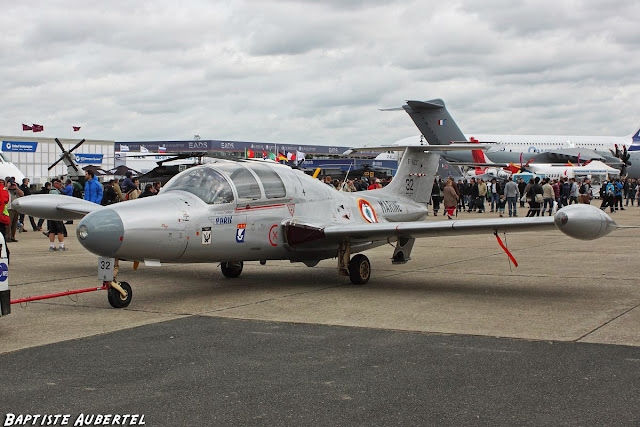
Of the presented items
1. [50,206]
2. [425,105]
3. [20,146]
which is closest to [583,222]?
[50,206]

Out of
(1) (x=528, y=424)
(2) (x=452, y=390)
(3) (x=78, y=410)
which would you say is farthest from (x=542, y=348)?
(3) (x=78, y=410)

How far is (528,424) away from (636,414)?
82 cm

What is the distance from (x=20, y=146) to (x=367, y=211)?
53.2m

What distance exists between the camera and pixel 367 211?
12633mm

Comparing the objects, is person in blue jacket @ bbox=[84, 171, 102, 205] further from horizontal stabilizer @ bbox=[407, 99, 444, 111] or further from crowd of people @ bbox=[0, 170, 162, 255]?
horizontal stabilizer @ bbox=[407, 99, 444, 111]

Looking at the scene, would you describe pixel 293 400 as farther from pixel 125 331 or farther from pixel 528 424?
pixel 125 331

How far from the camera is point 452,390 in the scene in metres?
5.26

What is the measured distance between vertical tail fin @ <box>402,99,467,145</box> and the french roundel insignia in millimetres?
38783

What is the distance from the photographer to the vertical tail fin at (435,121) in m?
50.7

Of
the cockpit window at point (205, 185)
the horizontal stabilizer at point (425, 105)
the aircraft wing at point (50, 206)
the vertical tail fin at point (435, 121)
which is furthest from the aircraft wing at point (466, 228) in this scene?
the vertical tail fin at point (435, 121)

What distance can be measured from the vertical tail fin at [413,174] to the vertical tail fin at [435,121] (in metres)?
37.1

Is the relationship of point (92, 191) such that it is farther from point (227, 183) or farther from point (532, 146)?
point (532, 146)

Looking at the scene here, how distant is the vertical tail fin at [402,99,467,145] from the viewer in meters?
50.7

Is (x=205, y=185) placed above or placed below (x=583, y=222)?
above
